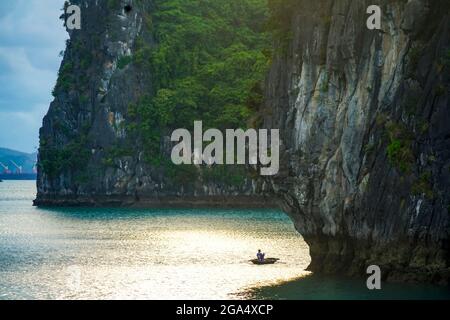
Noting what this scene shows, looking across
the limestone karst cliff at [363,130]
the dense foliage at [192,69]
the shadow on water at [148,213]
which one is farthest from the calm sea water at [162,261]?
the dense foliage at [192,69]

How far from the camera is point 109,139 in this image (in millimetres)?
143000

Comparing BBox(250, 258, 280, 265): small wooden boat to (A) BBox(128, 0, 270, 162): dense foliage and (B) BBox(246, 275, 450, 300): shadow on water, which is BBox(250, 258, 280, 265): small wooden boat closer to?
(B) BBox(246, 275, 450, 300): shadow on water

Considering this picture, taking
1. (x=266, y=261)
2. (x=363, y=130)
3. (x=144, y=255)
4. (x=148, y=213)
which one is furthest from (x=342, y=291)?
(x=148, y=213)

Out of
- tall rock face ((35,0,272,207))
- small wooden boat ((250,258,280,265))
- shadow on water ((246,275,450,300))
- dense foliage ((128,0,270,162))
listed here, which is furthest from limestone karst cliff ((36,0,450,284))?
tall rock face ((35,0,272,207))

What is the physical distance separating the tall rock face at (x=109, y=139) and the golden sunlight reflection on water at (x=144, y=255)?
2691 centimetres

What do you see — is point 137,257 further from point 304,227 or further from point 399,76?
point 399,76

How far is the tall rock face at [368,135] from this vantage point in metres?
43.0

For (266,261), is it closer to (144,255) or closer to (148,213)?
(144,255)

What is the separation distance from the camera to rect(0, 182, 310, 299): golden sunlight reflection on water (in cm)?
4941

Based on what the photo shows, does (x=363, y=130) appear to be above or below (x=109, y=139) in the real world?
below

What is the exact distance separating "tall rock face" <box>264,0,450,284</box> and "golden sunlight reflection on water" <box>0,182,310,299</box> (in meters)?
4.90

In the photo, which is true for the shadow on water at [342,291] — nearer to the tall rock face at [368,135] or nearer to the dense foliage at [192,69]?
the tall rock face at [368,135]

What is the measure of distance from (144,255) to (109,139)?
77136 mm
